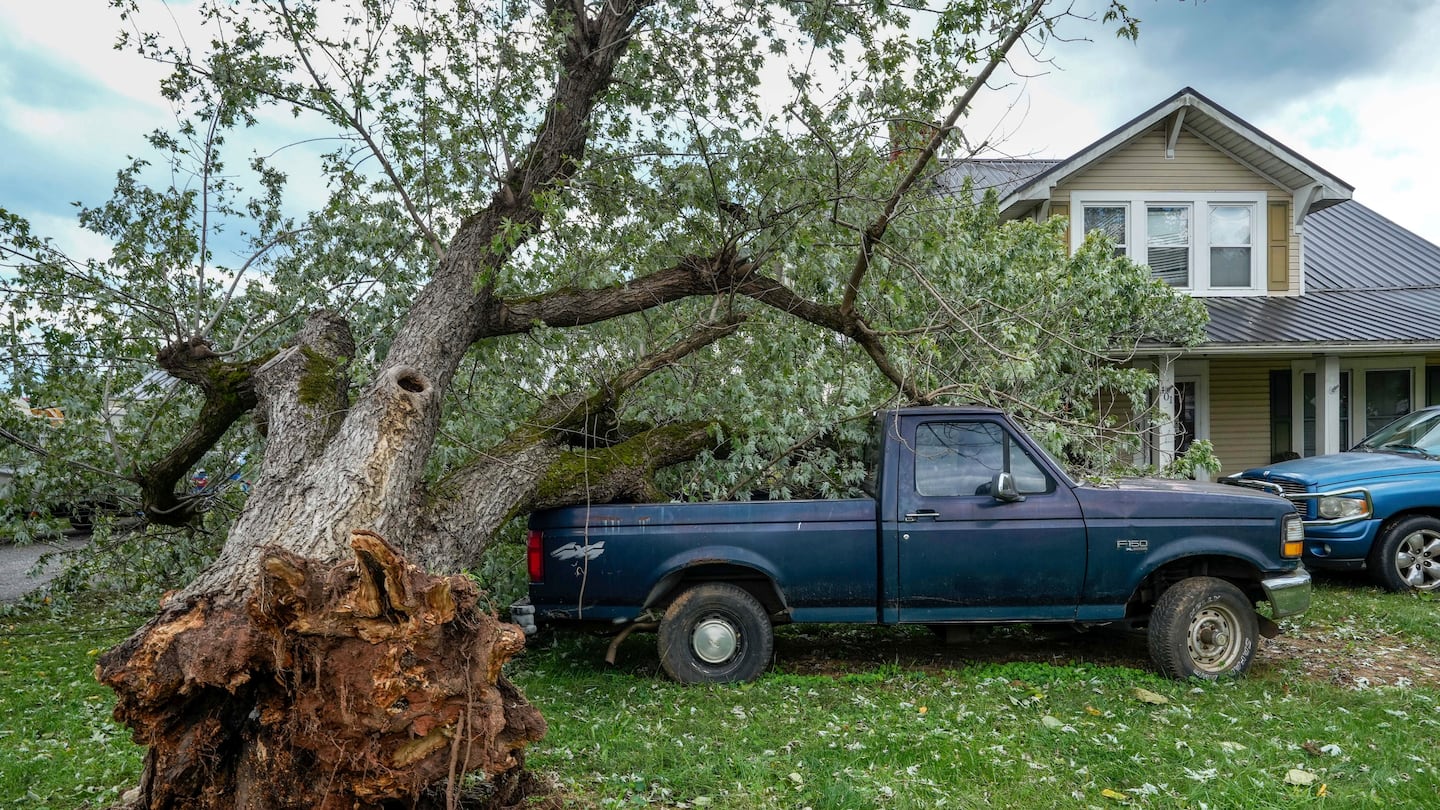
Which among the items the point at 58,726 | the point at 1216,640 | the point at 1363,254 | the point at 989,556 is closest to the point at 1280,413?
the point at 1363,254

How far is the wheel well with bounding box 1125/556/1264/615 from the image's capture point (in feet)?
19.0

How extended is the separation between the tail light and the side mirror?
2.92 metres

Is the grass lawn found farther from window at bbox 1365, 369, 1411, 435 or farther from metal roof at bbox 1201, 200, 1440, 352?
window at bbox 1365, 369, 1411, 435

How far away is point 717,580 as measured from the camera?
5.86 metres

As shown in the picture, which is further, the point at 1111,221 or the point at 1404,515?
the point at 1111,221

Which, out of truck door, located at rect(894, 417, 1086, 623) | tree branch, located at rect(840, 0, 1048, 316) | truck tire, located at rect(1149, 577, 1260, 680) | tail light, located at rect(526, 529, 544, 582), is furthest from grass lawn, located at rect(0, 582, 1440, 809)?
tree branch, located at rect(840, 0, 1048, 316)

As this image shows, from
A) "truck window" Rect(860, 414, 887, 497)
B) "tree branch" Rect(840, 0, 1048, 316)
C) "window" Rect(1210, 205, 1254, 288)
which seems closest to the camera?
"tree branch" Rect(840, 0, 1048, 316)

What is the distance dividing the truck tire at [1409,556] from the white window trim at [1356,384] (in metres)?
6.46

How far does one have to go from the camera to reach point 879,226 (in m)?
5.90

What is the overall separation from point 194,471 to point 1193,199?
45.2 feet

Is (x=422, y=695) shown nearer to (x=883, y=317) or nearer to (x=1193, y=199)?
(x=883, y=317)

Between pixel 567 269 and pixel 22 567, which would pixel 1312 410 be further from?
pixel 22 567

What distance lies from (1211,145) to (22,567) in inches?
718

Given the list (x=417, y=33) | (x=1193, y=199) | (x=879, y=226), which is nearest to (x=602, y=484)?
(x=879, y=226)
